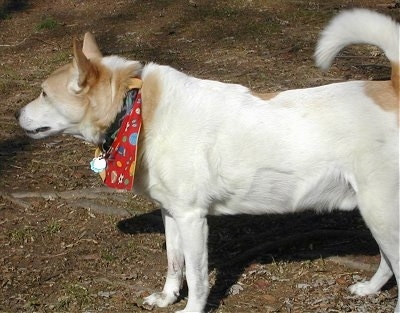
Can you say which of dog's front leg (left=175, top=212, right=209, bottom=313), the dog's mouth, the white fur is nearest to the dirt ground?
dog's front leg (left=175, top=212, right=209, bottom=313)

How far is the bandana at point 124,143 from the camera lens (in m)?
3.99

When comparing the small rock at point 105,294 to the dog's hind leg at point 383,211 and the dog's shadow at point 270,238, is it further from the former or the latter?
the dog's hind leg at point 383,211

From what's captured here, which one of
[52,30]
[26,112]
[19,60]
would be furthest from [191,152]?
[52,30]

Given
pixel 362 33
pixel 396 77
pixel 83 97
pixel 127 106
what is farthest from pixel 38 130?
pixel 396 77

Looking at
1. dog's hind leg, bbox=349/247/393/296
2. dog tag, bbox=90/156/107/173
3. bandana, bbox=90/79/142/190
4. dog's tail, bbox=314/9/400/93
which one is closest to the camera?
dog's tail, bbox=314/9/400/93

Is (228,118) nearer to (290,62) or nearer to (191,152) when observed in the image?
(191,152)

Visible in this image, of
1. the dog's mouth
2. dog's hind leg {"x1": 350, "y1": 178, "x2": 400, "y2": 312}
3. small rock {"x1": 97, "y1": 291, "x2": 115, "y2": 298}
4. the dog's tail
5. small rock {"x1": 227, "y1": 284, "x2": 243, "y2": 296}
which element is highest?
the dog's tail

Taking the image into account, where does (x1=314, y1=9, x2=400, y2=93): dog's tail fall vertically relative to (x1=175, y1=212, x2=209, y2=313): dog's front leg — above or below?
above

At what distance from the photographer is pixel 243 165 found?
3.96 m

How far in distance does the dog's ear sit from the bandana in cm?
23

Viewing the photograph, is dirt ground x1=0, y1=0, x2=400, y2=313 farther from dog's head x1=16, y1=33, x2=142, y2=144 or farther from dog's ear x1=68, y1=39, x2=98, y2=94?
dog's ear x1=68, y1=39, x2=98, y2=94

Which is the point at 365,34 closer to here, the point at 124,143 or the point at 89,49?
the point at 124,143

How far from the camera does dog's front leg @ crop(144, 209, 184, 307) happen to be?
4.50 meters

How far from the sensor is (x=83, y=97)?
414 centimetres
